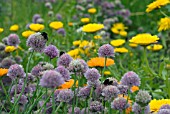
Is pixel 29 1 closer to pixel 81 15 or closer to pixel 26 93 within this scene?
pixel 81 15

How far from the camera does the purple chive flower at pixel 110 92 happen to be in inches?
64.2

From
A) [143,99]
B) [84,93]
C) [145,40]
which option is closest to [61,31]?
[145,40]

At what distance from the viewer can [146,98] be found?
1.46 metres

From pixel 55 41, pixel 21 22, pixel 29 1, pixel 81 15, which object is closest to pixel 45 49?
pixel 55 41

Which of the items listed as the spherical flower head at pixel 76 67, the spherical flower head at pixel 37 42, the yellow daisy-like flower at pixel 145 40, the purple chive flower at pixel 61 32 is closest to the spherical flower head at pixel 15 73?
the spherical flower head at pixel 37 42

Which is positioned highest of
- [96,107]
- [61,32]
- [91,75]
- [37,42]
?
[61,32]

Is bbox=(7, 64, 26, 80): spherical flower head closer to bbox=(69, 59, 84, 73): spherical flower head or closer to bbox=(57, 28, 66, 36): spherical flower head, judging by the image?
bbox=(69, 59, 84, 73): spherical flower head


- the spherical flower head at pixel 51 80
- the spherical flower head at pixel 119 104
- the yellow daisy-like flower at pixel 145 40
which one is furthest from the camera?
the yellow daisy-like flower at pixel 145 40

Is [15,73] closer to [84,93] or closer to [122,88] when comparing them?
[84,93]

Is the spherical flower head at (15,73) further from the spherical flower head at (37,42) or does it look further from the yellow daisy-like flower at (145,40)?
the yellow daisy-like flower at (145,40)

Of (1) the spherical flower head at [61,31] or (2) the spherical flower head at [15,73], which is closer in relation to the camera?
(2) the spherical flower head at [15,73]

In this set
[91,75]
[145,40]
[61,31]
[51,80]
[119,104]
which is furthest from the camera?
[61,31]

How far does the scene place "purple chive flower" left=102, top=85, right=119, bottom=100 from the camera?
1631 millimetres

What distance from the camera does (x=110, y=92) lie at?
5.35ft
